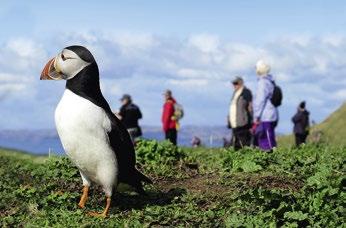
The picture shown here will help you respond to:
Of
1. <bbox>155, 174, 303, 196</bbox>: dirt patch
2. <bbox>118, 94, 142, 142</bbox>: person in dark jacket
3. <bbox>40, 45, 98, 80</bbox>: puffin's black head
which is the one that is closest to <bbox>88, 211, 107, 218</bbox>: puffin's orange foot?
<bbox>40, 45, 98, 80</bbox>: puffin's black head

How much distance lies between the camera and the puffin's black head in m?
8.52

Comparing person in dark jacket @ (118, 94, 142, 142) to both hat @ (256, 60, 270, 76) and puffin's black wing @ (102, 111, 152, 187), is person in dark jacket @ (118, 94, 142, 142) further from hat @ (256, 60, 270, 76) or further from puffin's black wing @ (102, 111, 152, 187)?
puffin's black wing @ (102, 111, 152, 187)

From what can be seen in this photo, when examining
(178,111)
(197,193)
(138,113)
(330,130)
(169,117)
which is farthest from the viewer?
(330,130)

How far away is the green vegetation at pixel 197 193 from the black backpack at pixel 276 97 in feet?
9.55

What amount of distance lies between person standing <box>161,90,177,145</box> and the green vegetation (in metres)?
8.02

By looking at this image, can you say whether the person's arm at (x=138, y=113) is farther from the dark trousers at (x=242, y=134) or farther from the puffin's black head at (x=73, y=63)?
the puffin's black head at (x=73, y=63)

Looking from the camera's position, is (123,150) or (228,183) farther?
(228,183)

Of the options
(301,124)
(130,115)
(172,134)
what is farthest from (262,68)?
(301,124)

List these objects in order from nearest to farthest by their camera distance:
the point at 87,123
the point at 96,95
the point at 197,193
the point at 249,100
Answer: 1. the point at 87,123
2. the point at 96,95
3. the point at 197,193
4. the point at 249,100

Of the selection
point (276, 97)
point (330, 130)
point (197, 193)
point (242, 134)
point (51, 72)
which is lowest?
point (330, 130)

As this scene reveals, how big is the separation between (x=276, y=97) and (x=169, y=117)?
5.68 metres

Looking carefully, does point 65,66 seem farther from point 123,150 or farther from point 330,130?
point 330,130

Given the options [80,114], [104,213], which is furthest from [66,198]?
[80,114]

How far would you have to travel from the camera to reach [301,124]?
84.9ft
